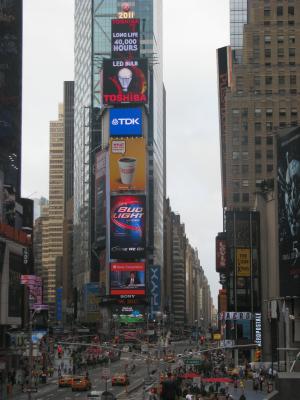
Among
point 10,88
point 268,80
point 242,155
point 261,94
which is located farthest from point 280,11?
point 10,88

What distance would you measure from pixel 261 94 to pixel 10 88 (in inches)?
1834

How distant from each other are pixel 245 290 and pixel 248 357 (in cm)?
1586

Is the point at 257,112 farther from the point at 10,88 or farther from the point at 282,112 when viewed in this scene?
the point at 10,88

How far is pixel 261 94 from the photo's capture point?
148m

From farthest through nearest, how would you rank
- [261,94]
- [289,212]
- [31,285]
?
[261,94]
[31,285]
[289,212]

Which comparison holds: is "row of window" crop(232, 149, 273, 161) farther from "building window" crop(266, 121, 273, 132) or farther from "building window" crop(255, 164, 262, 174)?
"building window" crop(266, 121, 273, 132)

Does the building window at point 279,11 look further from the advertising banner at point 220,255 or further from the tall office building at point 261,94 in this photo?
the advertising banner at point 220,255

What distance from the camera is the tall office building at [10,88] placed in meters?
117

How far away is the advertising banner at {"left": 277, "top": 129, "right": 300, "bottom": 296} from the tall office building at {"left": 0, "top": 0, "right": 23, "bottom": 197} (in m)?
42.6

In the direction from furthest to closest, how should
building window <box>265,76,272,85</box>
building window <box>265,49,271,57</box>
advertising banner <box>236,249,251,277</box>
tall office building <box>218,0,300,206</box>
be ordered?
1. building window <box>265,76,272,85</box>
2. building window <box>265,49,271,57</box>
3. tall office building <box>218,0,300,206</box>
4. advertising banner <box>236,249,251,277</box>

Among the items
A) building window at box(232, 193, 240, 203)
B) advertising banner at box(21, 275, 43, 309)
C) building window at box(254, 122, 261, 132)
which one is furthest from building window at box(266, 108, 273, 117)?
advertising banner at box(21, 275, 43, 309)

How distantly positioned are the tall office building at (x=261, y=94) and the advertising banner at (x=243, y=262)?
1610 inches

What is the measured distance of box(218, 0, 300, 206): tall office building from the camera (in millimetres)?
145500

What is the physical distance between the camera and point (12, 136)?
119688 mm
